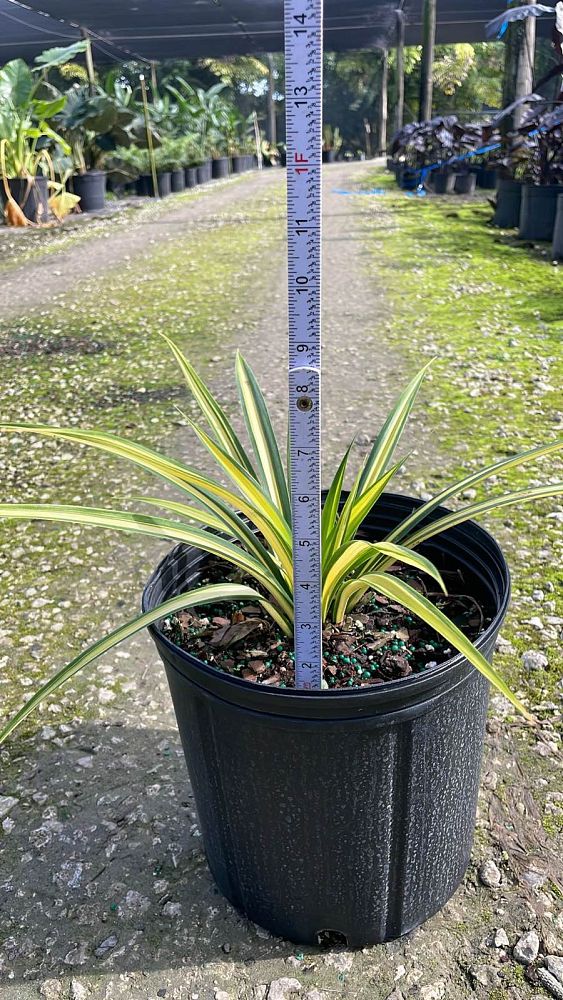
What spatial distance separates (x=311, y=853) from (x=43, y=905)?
59cm

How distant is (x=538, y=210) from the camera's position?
7.20 m

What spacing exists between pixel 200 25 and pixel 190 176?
3376 mm

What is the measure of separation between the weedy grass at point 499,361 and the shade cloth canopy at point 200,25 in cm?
821

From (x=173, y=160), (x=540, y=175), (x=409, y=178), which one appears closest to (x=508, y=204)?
(x=540, y=175)

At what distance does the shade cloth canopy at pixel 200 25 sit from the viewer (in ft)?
43.4

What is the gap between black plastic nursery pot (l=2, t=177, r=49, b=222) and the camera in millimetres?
9344

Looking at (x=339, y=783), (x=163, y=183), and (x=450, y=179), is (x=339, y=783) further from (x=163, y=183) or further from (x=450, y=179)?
(x=163, y=183)

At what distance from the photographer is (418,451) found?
3.15 metres

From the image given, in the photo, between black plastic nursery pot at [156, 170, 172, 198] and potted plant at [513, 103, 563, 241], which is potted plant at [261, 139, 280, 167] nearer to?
black plastic nursery pot at [156, 170, 172, 198]

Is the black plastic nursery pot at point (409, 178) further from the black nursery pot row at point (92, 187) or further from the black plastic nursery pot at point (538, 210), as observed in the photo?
the black plastic nursery pot at point (538, 210)

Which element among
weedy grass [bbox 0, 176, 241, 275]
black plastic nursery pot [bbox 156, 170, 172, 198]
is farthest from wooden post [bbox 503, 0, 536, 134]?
black plastic nursery pot [bbox 156, 170, 172, 198]

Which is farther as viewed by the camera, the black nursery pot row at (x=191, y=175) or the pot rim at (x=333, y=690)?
the black nursery pot row at (x=191, y=175)

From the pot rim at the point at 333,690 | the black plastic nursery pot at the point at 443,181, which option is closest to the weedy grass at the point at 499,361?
the pot rim at the point at 333,690

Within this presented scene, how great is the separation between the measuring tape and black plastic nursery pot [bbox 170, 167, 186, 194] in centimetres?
1412
